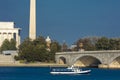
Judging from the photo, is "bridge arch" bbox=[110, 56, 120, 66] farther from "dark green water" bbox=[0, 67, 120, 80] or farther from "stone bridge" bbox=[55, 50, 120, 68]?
"dark green water" bbox=[0, 67, 120, 80]

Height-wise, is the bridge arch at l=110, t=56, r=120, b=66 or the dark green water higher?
the bridge arch at l=110, t=56, r=120, b=66

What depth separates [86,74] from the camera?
5600 inches

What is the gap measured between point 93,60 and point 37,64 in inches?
740

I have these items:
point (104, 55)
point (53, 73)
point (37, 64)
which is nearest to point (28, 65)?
point (37, 64)

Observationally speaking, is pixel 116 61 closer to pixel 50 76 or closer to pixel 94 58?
pixel 94 58

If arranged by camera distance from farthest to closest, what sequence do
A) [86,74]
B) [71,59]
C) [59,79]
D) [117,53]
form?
[71,59], [117,53], [86,74], [59,79]

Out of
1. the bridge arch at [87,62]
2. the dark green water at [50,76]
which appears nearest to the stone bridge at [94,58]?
the bridge arch at [87,62]

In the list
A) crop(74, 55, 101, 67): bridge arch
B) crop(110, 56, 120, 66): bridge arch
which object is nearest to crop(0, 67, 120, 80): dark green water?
crop(110, 56, 120, 66): bridge arch

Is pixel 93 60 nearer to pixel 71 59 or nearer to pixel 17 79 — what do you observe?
pixel 71 59

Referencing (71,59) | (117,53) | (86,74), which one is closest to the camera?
(86,74)

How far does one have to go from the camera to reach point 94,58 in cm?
18850

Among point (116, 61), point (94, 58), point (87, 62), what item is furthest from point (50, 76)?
point (87, 62)

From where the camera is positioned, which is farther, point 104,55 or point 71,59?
point 71,59

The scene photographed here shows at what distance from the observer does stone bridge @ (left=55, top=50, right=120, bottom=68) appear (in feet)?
561
